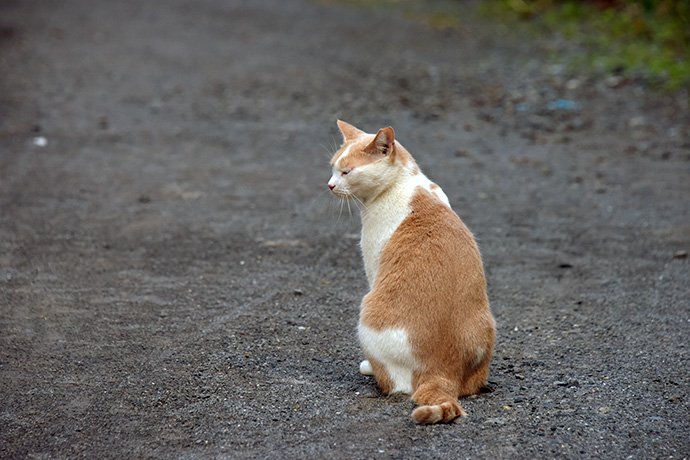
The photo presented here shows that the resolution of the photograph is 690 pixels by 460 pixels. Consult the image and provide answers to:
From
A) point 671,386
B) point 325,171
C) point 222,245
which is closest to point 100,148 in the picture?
point 325,171

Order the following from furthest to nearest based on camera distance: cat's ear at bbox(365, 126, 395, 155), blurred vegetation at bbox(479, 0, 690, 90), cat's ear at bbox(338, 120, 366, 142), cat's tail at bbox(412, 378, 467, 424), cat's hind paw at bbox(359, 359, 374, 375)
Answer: blurred vegetation at bbox(479, 0, 690, 90) → cat's ear at bbox(338, 120, 366, 142) → cat's hind paw at bbox(359, 359, 374, 375) → cat's ear at bbox(365, 126, 395, 155) → cat's tail at bbox(412, 378, 467, 424)

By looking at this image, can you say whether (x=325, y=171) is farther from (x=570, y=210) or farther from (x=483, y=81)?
(x=483, y=81)

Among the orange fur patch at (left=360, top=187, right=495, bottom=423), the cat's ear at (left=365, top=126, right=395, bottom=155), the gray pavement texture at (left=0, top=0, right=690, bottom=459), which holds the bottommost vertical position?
the gray pavement texture at (left=0, top=0, right=690, bottom=459)

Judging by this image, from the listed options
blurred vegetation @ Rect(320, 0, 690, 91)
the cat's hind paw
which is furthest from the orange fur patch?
blurred vegetation @ Rect(320, 0, 690, 91)

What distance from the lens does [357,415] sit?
10.5 feet

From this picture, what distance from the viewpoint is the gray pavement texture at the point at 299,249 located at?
10.5ft

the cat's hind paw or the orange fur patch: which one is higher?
the orange fur patch

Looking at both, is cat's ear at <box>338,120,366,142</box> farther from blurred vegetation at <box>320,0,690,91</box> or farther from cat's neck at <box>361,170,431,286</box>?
blurred vegetation at <box>320,0,690,91</box>

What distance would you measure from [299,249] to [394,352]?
86.4 inches

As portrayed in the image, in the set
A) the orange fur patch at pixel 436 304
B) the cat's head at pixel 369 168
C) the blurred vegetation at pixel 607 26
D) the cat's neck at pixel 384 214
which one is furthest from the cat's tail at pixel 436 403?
the blurred vegetation at pixel 607 26

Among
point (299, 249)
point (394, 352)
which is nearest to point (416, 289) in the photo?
point (394, 352)

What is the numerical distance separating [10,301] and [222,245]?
4.95 ft

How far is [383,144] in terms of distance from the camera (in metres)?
3.45

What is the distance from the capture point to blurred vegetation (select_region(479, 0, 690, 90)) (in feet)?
31.4
